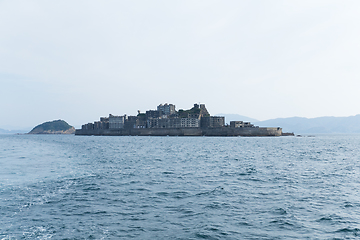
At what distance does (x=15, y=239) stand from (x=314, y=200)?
16794 millimetres

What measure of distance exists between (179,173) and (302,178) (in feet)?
39.5

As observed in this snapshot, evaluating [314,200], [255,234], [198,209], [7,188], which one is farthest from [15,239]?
[314,200]

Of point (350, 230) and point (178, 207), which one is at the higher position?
point (178, 207)

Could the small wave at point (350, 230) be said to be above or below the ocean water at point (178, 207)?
below

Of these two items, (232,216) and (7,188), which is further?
(7,188)

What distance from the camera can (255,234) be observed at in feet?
39.0

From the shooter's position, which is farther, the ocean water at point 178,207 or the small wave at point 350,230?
the small wave at point 350,230

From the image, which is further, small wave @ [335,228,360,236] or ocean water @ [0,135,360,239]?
small wave @ [335,228,360,236]

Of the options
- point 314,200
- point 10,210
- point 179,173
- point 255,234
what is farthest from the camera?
point 179,173

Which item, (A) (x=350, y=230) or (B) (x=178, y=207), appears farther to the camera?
(B) (x=178, y=207)

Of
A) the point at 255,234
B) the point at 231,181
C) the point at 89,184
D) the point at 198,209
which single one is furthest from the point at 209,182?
the point at 255,234

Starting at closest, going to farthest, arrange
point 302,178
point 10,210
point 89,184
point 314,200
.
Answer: point 10,210
point 314,200
point 89,184
point 302,178

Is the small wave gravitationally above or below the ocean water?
below

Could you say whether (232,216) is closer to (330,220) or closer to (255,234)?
(255,234)
